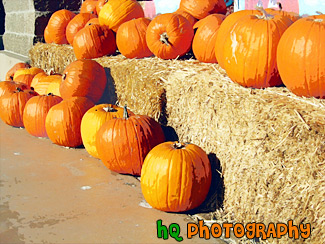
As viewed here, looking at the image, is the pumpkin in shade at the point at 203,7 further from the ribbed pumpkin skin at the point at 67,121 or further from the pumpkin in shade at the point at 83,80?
the ribbed pumpkin skin at the point at 67,121

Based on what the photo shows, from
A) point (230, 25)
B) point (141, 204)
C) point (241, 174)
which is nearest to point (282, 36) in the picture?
point (230, 25)

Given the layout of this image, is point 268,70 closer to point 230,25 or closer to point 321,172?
point 230,25

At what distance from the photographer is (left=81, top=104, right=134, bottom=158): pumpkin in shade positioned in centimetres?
435

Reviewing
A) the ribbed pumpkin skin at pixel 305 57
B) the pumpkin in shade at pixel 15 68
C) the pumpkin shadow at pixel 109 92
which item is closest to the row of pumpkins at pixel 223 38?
the ribbed pumpkin skin at pixel 305 57

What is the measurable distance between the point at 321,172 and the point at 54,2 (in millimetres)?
7495

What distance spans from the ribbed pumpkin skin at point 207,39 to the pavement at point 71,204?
5.07 ft

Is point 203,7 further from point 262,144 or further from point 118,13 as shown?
point 262,144

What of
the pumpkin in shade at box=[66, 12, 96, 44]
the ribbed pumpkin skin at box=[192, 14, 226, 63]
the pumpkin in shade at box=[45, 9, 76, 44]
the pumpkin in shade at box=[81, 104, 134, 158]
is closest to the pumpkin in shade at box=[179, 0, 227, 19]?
the ribbed pumpkin skin at box=[192, 14, 226, 63]

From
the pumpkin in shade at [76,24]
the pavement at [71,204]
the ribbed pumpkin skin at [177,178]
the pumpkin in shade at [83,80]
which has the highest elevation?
the pumpkin in shade at [76,24]

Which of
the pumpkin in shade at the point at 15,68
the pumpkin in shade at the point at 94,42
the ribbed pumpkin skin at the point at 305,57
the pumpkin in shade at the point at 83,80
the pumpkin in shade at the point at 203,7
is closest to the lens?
the ribbed pumpkin skin at the point at 305,57

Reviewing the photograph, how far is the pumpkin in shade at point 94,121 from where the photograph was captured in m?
4.35

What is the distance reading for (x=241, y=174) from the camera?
10.1 feet

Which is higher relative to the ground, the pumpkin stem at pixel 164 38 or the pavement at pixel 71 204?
the pumpkin stem at pixel 164 38

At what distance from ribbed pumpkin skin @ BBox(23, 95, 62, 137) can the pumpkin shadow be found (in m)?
0.65
